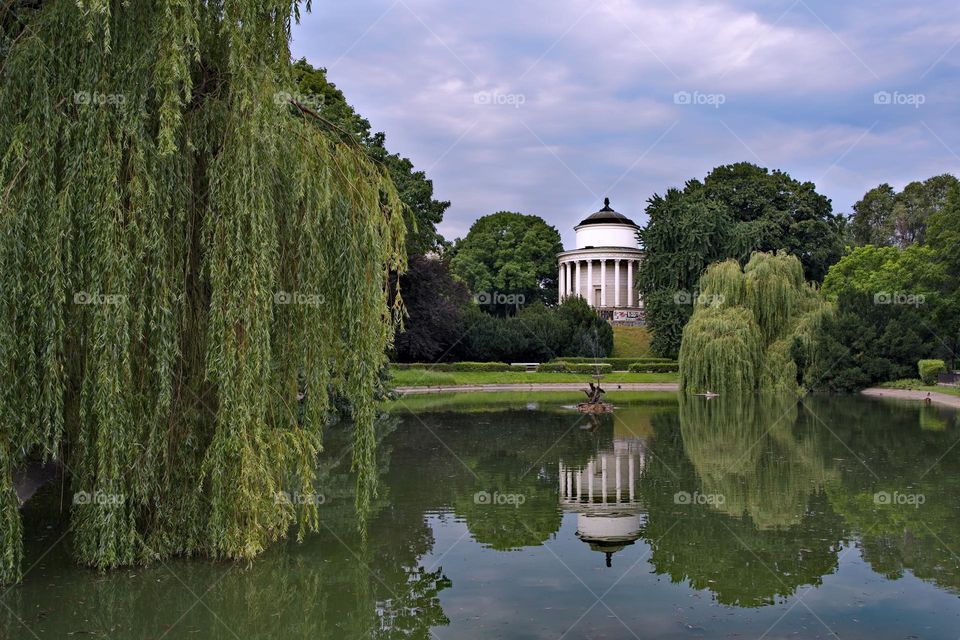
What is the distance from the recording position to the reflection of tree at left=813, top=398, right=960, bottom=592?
32.1ft

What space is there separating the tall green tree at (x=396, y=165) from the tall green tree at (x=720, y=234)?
16077 mm

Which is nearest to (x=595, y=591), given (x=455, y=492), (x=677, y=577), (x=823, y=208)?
(x=677, y=577)

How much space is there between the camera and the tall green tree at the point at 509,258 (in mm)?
78250

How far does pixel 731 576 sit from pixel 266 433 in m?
5.28

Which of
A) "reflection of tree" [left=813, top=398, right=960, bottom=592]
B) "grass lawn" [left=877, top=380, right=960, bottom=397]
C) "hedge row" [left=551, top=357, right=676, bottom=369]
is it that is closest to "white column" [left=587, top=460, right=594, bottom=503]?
"reflection of tree" [left=813, top=398, right=960, bottom=592]

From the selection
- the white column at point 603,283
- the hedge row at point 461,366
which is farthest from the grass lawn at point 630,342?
the white column at point 603,283

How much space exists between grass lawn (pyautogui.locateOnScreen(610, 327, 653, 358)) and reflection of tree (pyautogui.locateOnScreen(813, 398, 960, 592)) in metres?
31.9

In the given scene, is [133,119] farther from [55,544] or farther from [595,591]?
[595,591]

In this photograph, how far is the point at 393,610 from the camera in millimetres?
8062

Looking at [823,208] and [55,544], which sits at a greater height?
[823,208]

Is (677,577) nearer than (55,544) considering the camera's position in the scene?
Yes

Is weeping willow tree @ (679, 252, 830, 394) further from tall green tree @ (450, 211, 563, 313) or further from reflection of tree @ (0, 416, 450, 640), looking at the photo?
tall green tree @ (450, 211, 563, 313)

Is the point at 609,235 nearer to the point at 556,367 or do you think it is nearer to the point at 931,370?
the point at 556,367

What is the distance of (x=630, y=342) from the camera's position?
6112 cm
